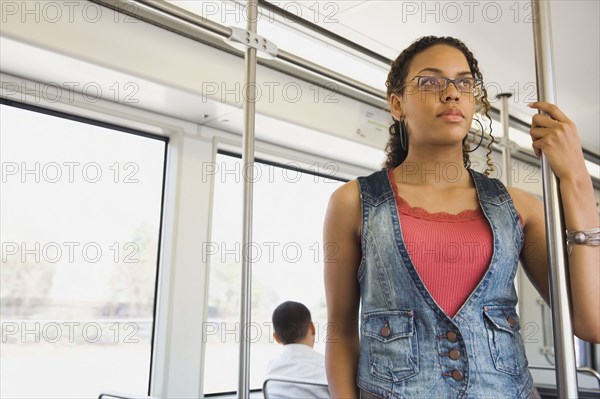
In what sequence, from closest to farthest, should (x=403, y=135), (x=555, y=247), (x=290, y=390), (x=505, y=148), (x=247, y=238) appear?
(x=555, y=247) < (x=403, y=135) < (x=247, y=238) < (x=290, y=390) < (x=505, y=148)

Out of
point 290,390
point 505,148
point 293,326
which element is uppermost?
point 505,148

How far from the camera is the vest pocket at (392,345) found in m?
0.72

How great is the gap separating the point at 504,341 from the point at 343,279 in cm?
24

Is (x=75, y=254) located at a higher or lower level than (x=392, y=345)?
higher

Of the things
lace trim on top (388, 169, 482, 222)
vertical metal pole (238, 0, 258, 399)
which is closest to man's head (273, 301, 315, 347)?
Answer: vertical metal pole (238, 0, 258, 399)

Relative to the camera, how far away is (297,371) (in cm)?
215

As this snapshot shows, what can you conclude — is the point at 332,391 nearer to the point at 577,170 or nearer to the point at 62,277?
the point at 577,170

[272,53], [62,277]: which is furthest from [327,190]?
[272,53]

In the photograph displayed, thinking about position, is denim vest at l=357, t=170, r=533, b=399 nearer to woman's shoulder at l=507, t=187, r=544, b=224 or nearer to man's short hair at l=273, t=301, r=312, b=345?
woman's shoulder at l=507, t=187, r=544, b=224

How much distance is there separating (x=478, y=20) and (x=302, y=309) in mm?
1409

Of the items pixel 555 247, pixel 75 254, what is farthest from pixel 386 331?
pixel 75 254

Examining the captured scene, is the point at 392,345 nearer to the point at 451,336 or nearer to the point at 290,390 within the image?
the point at 451,336

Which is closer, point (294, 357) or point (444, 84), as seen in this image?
point (444, 84)

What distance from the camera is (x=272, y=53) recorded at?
1509 mm
